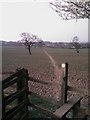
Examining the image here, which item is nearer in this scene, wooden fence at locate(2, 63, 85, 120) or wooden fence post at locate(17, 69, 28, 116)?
wooden fence at locate(2, 63, 85, 120)

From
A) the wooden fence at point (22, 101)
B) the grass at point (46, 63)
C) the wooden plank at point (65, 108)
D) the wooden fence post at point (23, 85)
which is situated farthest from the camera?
the grass at point (46, 63)

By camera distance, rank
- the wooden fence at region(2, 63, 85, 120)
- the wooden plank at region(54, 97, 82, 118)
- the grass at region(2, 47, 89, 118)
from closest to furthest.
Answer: the wooden plank at region(54, 97, 82, 118), the wooden fence at region(2, 63, 85, 120), the grass at region(2, 47, 89, 118)

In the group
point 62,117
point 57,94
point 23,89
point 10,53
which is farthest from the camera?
point 10,53

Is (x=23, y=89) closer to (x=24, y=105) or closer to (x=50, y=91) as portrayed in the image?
(x=24, y=105)

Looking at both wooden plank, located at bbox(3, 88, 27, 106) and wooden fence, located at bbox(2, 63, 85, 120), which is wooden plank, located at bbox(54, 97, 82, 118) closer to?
wooden fence, located at bbox(2, 63, 85, 120)

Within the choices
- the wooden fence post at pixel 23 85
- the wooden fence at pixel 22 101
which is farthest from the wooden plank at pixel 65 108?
the wooden fence post at pixel 23 85

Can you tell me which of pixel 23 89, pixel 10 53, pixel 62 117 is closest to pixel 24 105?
pixel 23 89

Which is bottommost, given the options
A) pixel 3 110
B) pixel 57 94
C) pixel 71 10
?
pixel 57 94

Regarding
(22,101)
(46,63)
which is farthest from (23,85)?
(46,63)

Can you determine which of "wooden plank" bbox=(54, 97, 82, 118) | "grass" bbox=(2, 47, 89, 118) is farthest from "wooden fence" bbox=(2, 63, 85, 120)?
"grass" bbox=(2, 47, 89, 118)

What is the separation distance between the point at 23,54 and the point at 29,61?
664 millimetres

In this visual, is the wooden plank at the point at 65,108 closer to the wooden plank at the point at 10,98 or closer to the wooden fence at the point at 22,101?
the wooden fence at the point at 22,101

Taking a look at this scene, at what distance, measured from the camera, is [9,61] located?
13641 millimetres

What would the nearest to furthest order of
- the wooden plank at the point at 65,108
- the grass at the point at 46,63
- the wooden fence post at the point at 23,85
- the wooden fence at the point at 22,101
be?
1. the wooden plank at the point at 65,108
2. the wooden fence at the point at 22,101
3. the wooden fence post at the point at 23,85
4. the grass at the point at 46,63
